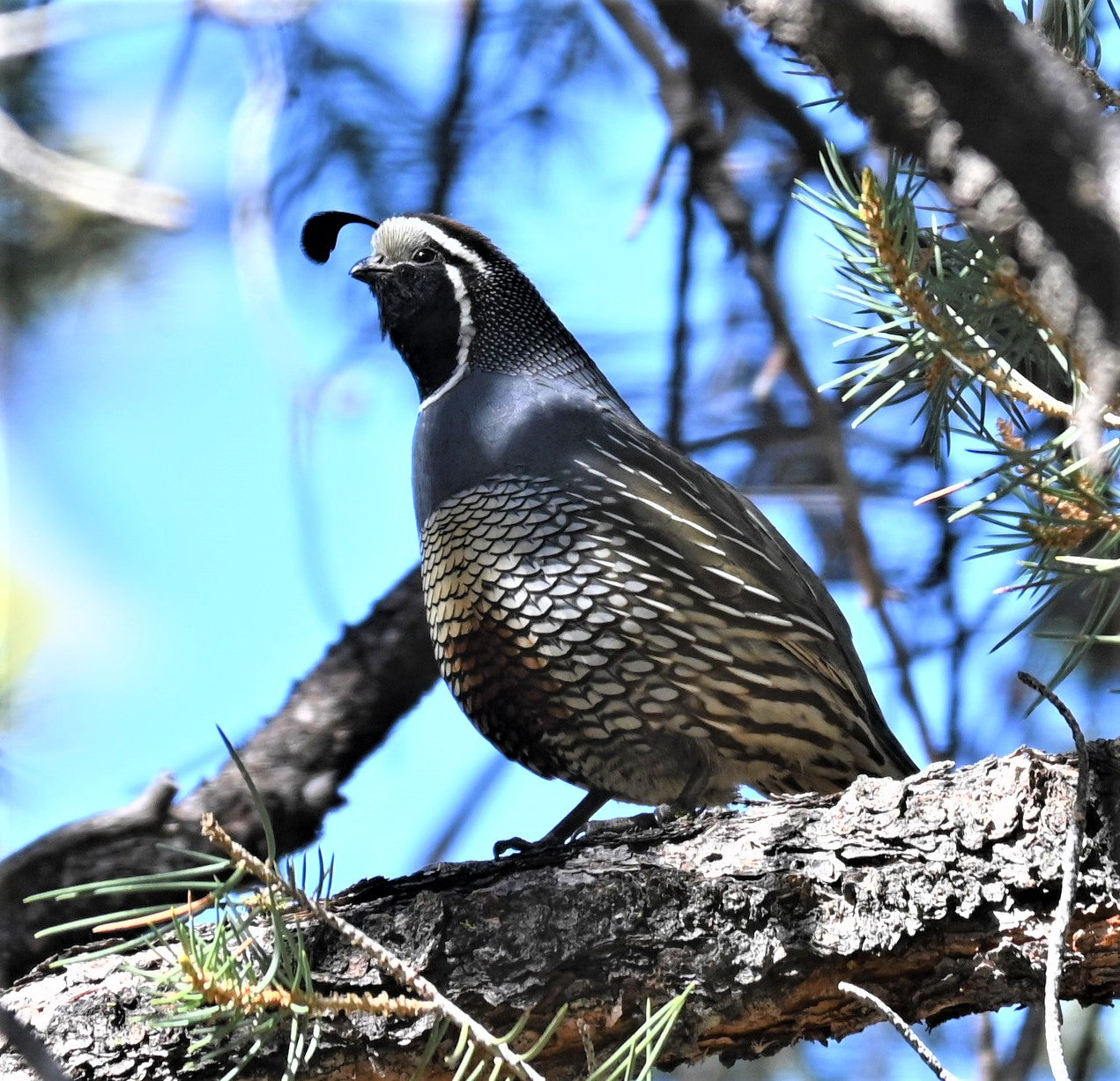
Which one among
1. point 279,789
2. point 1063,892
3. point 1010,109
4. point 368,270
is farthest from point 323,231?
point 1010,109

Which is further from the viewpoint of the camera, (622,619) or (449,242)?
(449,242)

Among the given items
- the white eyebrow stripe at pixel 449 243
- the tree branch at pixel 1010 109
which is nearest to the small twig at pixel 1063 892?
the tree branch at pixel 1010 109

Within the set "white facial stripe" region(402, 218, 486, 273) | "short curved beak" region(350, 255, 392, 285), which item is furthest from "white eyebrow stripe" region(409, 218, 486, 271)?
"short curved beak" region(350, 255, 392, 285)

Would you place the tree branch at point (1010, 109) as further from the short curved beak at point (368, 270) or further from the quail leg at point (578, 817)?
the short curved beak at point (368, 270)

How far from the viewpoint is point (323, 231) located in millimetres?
3604

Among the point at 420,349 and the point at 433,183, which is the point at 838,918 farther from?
the point at 433,183

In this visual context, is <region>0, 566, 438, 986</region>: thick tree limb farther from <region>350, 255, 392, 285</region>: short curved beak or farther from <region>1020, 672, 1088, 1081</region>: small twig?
<region>1020, 672, 1088, 1081</region>: small twig

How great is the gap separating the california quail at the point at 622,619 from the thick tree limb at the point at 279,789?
1.92ft

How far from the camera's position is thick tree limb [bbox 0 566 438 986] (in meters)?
2.88

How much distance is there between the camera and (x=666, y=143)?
354cm

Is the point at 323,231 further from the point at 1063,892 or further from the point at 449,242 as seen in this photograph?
the point at 1063,892

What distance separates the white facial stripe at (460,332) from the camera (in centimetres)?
314

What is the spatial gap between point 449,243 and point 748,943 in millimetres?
1892

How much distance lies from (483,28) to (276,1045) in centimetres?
283
